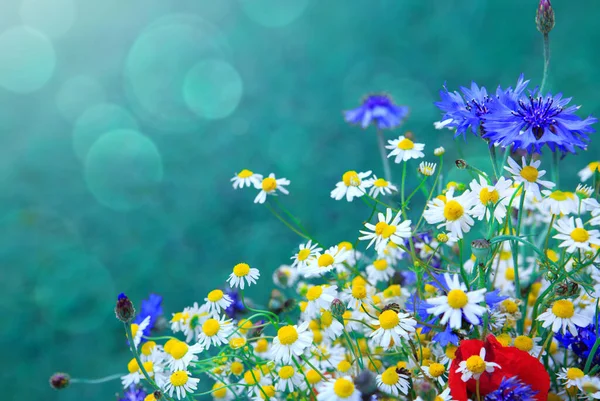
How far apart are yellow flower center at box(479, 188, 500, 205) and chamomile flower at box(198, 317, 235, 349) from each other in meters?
0.19

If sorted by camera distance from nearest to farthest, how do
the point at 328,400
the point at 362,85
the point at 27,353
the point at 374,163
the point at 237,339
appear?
the point at 328,400
the point at 237,339
the point at 27,353
the point at 374,163
the point at 362,85

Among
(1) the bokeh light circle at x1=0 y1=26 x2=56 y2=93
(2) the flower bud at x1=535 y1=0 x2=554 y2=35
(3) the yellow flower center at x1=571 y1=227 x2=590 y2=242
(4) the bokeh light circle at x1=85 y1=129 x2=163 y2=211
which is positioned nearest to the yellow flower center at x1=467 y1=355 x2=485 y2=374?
(3) the yellow flower center at x1=571 y1=227 x2=590 y2=242

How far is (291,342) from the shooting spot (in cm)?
40

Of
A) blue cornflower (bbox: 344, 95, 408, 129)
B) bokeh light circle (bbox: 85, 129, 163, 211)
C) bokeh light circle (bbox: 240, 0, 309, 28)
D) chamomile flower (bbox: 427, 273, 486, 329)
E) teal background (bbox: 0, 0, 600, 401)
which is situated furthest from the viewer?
bokeh light circle (bbox: 240, 0, 309, 28)

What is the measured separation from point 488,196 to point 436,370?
0.11 m

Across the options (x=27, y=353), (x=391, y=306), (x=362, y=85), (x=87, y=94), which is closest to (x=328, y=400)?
(x=391, y=306)

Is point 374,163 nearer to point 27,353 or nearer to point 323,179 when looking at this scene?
point 323,179

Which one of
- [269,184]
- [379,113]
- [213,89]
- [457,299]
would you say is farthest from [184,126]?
[457,299]

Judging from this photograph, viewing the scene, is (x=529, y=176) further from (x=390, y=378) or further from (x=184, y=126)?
(x=184, y=126)

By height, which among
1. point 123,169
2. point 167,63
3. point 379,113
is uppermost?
point 167,63

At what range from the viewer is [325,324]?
434 millimetres

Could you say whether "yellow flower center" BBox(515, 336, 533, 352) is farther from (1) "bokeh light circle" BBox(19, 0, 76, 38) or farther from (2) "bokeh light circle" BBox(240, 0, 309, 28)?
(1) "bokeh light circle" BBox(19, 0, 76, 38)

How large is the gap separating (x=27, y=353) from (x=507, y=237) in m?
0.99

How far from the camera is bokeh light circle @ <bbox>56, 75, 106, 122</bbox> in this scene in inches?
53.9
